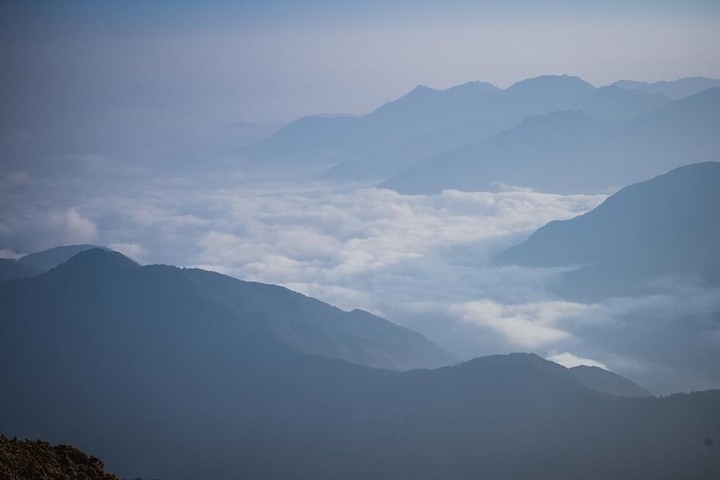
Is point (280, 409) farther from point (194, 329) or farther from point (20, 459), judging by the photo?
point (20, 459)

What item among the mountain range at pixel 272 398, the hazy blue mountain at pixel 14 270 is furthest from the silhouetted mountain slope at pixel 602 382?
the hazy blue mountain at pixel 14 270

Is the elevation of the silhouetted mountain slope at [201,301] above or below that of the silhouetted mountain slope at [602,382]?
above

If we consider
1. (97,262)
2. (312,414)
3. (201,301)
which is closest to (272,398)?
(312,414)

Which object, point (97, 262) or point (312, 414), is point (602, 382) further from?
point (97, 262)

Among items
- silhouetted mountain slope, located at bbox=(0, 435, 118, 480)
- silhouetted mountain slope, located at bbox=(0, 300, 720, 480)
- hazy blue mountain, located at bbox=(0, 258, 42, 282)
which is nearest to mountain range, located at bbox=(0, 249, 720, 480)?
silhouetted mountain slope, located at bbox=(0, 300, 720, 480)

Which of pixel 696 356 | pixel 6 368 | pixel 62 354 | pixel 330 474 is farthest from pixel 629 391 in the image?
pixel 6 368

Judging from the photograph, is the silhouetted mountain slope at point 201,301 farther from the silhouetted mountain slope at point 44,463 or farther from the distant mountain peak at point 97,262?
the silhouetted mountain slope at point 44,463
